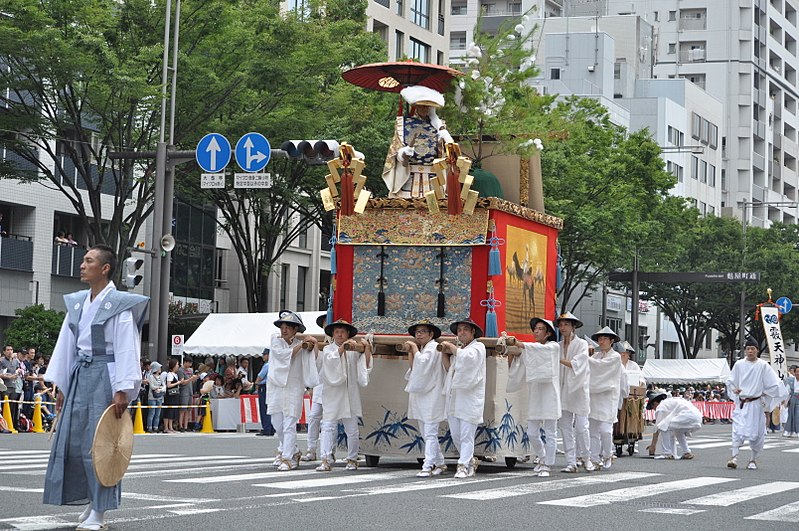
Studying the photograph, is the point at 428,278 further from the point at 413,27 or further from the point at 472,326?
the point at 413,27

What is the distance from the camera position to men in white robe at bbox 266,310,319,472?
16.5 metres

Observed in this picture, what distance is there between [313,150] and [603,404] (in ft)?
28.6

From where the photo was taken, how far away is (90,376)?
9.62 m

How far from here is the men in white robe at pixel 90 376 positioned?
9398mm

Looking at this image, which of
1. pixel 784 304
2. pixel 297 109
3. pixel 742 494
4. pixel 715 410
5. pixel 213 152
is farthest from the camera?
pixel 784 304

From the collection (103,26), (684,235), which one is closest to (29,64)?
(103,26)

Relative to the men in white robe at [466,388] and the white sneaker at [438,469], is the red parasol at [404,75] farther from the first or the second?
the white sneaker at [438,469]

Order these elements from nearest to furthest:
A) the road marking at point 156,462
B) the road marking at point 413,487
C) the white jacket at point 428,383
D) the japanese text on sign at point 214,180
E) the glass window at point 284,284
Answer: the road marking at point 413,487 → the road marking at point 156,462 → the white jacket at point 428,383 → the japanese text on sign at point 214,180 → the glass window at point 284,284

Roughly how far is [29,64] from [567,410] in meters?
15.7

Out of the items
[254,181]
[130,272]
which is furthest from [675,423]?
[130,272]

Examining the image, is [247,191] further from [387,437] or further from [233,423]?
[387,437]

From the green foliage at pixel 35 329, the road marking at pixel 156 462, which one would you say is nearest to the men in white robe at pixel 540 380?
the road marking at pixel 156 462

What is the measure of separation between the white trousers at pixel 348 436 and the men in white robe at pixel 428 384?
1.00m

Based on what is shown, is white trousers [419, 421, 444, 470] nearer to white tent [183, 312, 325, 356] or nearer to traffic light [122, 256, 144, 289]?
traffic light [122, 256, 144, 289]
